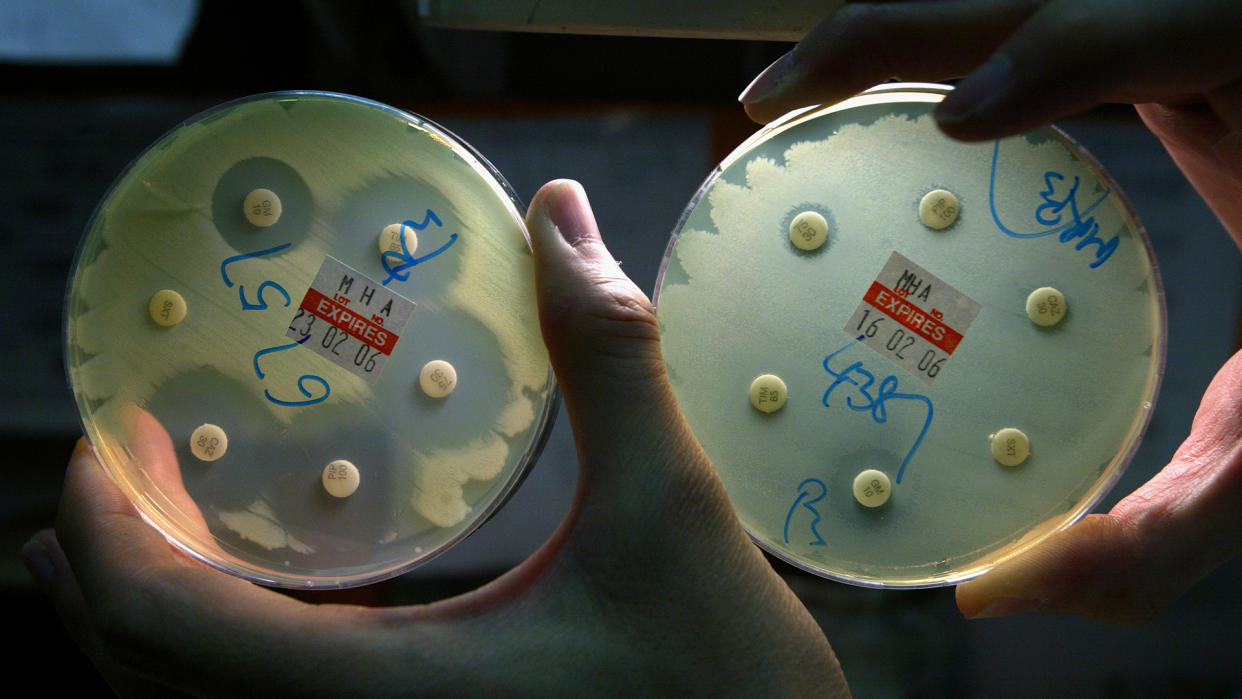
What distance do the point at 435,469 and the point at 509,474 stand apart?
0.08m

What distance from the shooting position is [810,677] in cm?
78

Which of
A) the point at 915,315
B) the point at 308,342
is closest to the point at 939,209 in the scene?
the point at 915,315

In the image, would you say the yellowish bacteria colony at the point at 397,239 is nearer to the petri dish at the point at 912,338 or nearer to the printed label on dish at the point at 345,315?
the printed label on dish at the point at 345,315

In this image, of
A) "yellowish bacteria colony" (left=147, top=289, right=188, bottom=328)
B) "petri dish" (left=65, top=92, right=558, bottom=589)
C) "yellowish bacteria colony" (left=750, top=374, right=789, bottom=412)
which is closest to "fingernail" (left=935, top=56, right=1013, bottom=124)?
"yellowish bacteria colony" (left=750, top=374, right=789, bottom=412)

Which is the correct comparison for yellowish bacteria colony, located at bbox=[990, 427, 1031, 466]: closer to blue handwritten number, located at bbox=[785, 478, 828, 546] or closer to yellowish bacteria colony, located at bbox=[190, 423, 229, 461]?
blue handwritten number, located at bbox=[785, 478, 828, 546]

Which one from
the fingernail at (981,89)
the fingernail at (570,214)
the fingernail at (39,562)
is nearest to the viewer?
the fingernail at (981,89)

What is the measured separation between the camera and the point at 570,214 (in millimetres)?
787

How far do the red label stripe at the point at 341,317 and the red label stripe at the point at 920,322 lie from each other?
541 millimetres

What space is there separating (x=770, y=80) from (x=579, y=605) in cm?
58

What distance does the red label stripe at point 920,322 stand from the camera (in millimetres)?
844

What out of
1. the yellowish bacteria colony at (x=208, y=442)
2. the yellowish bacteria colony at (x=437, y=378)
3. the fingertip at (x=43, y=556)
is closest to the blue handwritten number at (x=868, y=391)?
the yellowish bacteria colony at (x=437, y=378)

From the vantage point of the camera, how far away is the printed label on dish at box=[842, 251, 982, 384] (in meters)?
0.84

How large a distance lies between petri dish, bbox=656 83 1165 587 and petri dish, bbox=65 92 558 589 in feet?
0.69
